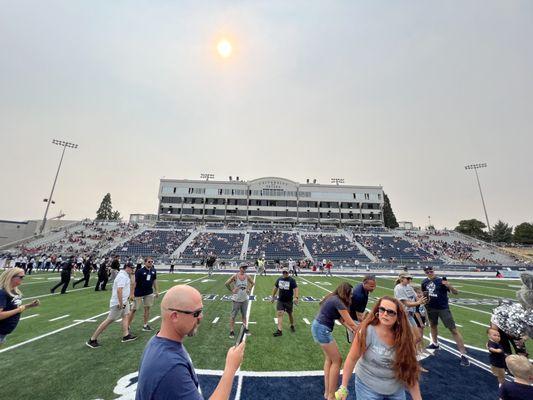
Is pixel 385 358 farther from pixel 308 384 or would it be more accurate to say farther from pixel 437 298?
pixel 437 298

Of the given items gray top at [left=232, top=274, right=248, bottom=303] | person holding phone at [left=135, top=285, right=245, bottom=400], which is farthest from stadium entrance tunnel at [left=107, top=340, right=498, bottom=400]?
person holding phone at [left=135, top=285, right=245, bottom=400]

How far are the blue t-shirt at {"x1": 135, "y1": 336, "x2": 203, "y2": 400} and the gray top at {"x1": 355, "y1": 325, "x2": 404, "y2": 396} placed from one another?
2300 millimetres

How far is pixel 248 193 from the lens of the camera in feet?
241

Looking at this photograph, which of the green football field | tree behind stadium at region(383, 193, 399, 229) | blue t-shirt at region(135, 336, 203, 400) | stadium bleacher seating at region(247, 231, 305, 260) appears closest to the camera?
blue t-shirt at region(135, 336, 203, 400)

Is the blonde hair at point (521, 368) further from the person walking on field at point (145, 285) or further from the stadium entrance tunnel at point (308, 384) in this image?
the person walking on field at point (145, 285)

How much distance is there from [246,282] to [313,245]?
143 feet

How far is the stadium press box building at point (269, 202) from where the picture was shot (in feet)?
236

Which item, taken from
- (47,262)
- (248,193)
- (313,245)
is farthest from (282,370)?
(248,193)

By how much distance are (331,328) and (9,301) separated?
592 centimetres

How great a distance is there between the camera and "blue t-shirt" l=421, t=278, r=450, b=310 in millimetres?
7012

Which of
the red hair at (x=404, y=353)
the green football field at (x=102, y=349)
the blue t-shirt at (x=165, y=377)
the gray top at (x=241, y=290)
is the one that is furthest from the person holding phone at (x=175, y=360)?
the gray top at (x=241, y=290)

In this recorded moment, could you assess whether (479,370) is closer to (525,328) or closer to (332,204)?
(525,328)

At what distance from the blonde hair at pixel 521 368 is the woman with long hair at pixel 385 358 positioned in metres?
1.16

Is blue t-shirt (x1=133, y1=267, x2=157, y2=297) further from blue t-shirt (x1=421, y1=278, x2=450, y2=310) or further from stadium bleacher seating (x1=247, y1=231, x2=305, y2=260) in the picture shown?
stadium bleacher seating (x1=247, y1=231, x2=305, y2=260)
